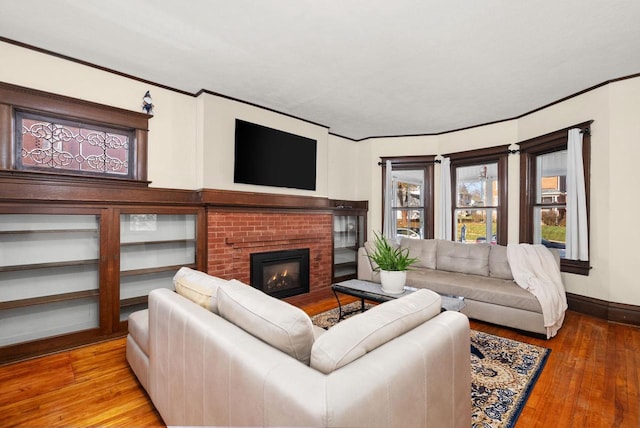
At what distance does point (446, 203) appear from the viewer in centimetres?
502

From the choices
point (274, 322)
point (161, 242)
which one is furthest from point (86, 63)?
point (274, 322)

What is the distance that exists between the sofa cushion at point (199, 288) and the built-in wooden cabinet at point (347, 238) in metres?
3.21

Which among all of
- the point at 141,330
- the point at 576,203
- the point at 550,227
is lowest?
the point at 141,330

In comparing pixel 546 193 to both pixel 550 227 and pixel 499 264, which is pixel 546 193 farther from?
pixel 499 264

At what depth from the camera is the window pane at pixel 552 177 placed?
3.98m

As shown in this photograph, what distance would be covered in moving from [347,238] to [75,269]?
12.3ft

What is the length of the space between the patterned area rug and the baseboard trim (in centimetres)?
137

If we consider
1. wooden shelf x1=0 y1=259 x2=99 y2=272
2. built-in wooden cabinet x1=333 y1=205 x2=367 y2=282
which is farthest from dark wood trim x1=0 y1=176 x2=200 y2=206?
built-in wooden cabinet x1=333 y1=205 x2=367 y2=282

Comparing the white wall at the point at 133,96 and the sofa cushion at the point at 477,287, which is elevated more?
the white wall at the point at 133,96

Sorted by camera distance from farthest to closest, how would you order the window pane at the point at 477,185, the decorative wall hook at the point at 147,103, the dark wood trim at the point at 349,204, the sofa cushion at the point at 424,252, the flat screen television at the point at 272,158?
the dark wood trim at the point at 349,204 < the window pane at the point at 477,185 < the sofa cushion at the point at 424,252 < the flat screen television at the point at 272,158 < the decorative wall hook at the point at 147,103

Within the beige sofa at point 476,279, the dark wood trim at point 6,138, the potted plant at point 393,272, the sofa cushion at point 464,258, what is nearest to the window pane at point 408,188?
the beige sofa at point 476,279

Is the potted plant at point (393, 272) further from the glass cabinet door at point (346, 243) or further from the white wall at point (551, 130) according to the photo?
the glass cabinet door at point (346, 243)

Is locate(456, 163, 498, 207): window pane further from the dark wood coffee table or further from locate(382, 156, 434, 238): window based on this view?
the dark wood coffee table

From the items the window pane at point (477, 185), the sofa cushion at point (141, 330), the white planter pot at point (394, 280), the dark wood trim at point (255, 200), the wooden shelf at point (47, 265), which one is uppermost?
the window pane at point (477, 185)
